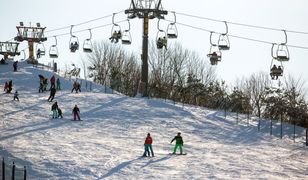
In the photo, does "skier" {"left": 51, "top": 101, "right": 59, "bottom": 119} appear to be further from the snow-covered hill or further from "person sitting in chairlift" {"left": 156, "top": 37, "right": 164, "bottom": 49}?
"person sitting in chairlift" {"left": 156, "top": 37, "right": 164, "bottom": 49}

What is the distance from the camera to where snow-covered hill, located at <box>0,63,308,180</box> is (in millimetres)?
33719

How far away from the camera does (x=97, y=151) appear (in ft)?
122

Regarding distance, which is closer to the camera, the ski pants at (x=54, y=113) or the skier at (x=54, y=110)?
the skier at (x=54, y=110)

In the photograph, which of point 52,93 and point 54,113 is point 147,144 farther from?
point 52,93

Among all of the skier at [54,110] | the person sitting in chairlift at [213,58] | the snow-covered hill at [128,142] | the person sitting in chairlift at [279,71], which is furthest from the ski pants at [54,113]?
the person sitting in chairlift at [279,71]

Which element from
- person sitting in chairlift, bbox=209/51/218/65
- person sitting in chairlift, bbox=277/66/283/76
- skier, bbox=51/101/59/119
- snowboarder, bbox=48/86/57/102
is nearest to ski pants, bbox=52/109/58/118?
skier, bbox=51/101/59/119

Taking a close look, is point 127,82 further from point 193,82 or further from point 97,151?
point 97,151

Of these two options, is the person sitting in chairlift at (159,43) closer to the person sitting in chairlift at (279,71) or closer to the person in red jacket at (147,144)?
the person sitting in chairlift at (279,71)

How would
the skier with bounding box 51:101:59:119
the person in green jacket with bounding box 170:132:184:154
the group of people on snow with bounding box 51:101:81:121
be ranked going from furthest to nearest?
the group of people on snow with bounding box 51:101:81:121, the skier with bounding box 51:101:59:119, the person in green jacket with bounding box 170:132:184:154

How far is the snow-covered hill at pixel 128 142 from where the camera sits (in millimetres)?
33719

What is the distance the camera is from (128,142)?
41.3 meters

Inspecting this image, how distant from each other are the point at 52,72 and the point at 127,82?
103ft

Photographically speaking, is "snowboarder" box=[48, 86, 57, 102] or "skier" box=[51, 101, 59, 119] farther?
"snowboarder" box=[48, 86, 57, 102]

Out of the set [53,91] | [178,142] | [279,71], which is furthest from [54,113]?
[279,71]
